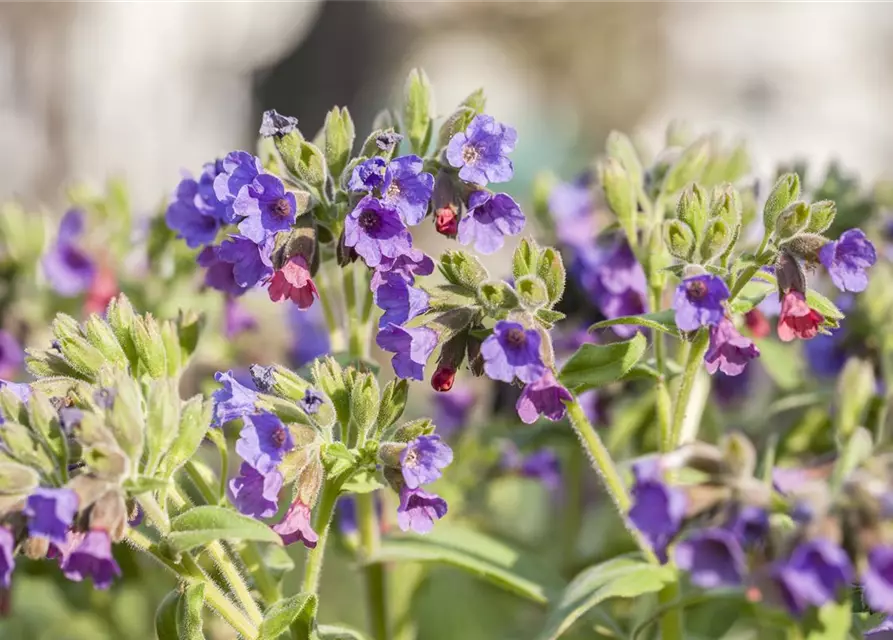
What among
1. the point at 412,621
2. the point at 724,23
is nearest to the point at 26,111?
the point at 724,23

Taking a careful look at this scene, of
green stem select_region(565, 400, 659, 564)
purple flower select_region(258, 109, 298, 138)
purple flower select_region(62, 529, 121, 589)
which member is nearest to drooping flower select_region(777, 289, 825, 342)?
green stem select_region(565, 400, 659, 564)

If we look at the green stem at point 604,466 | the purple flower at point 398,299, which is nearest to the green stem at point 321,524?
the purple flower at point 398,299

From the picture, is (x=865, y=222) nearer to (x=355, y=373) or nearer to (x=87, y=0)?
(x=355, y=373)

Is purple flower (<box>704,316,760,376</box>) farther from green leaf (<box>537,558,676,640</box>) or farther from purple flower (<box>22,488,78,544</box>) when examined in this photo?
purple flower (<box>22,488,78,544</box>)

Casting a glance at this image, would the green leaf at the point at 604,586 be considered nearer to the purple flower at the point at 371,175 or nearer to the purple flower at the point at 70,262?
the purple flower at the point at 371,175

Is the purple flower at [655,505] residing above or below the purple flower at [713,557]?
above

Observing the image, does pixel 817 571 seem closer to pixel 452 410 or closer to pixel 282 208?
pixel 282 208
